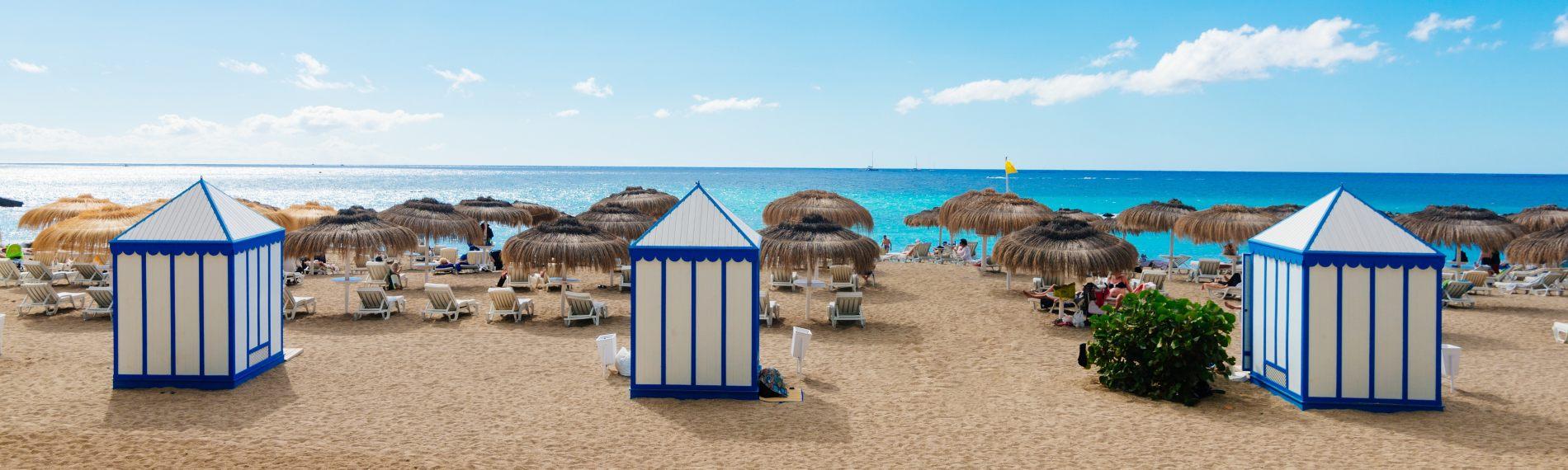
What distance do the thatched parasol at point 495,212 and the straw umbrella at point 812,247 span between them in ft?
32.7

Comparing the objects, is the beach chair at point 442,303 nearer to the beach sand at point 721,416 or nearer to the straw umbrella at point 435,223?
the beach sand at point 721,416

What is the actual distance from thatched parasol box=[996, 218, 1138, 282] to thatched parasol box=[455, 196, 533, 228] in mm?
12726

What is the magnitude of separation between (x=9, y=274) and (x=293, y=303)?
24.6ft

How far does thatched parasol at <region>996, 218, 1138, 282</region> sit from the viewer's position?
12531 mm

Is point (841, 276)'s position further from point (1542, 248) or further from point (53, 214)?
point (53, 214)

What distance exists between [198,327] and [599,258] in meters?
5.33

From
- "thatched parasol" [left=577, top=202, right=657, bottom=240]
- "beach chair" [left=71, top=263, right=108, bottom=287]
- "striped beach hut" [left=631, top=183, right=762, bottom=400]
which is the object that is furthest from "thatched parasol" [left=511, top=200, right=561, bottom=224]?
"striped beach hut" [left=631, top=183, right=762, bottom=400]

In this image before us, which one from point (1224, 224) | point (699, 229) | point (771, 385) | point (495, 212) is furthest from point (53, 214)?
point (1224, 224)

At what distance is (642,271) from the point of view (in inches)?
312

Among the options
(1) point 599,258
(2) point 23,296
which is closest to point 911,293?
(1) point 599,258

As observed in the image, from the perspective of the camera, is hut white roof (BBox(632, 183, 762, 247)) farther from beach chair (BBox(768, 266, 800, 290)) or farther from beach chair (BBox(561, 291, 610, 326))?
beach chair (BBox(768, 266, 800, 290))

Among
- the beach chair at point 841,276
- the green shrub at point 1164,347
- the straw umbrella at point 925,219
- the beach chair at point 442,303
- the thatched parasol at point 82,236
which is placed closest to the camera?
the green shrub at point 1164,347

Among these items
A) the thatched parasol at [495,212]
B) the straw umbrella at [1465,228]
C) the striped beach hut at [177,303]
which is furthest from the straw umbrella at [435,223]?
the straw umbrella at [1465,228]

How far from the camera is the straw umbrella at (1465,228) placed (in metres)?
17.0
